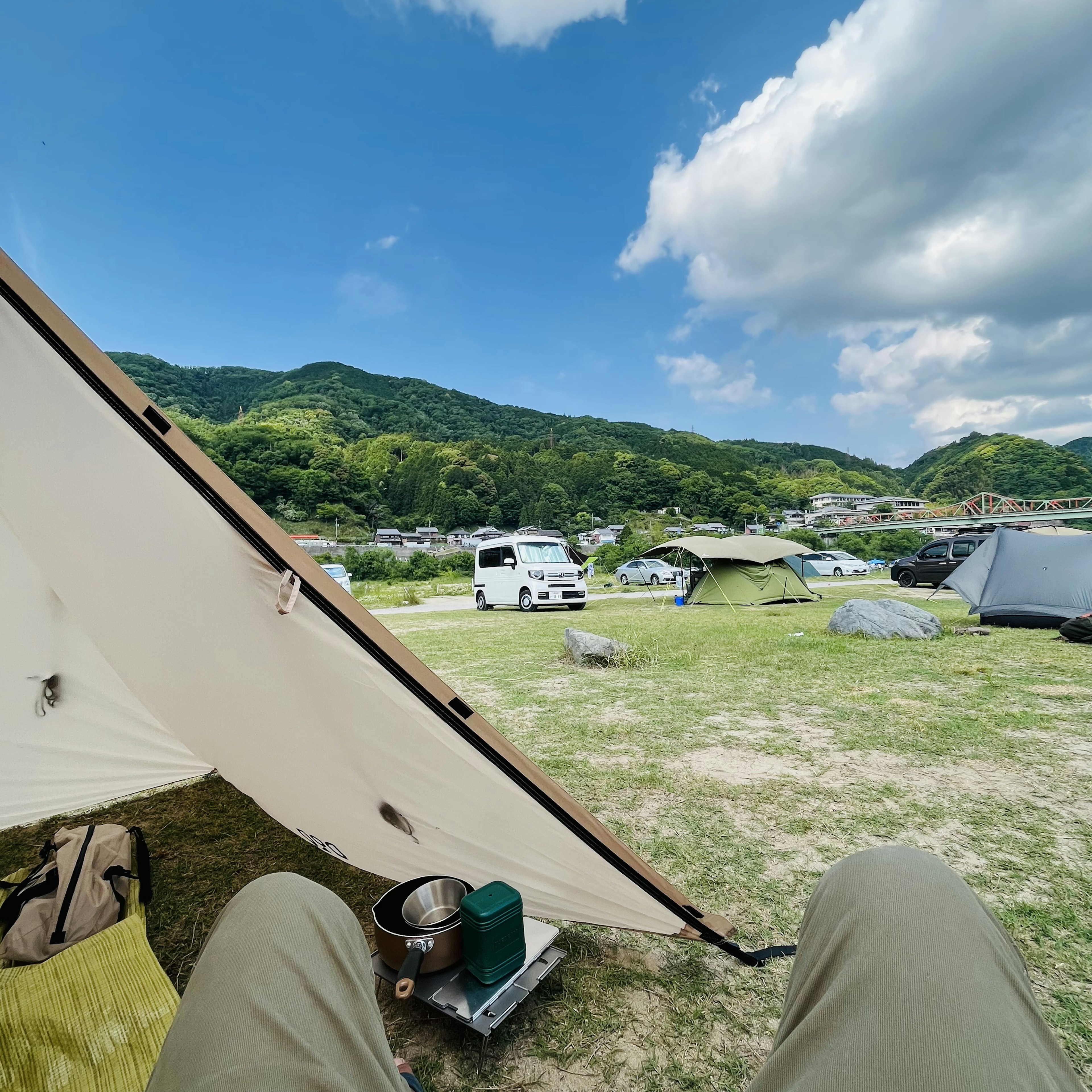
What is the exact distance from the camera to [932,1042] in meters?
0.61

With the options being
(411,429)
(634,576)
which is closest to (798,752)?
(634,576)

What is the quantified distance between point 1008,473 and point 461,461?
68.3 metres

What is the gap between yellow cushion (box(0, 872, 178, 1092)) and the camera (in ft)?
4.48

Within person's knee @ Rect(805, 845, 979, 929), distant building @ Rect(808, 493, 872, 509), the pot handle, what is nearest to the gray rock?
the pot handle

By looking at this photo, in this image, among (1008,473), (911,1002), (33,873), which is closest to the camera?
(911,1002)

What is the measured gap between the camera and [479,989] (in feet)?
5.54

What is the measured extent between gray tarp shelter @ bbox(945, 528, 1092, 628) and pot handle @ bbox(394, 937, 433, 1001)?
10.2m

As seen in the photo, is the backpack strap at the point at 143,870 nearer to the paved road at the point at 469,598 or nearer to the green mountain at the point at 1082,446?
the paved road at the point at 469,598

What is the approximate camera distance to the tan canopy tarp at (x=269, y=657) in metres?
1.43

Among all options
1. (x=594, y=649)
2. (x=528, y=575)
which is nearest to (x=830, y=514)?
(x=528, y=575)

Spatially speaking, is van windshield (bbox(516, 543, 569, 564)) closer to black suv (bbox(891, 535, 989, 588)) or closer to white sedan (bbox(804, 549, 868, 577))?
black suv (bbox(891, 535, 989, 588))

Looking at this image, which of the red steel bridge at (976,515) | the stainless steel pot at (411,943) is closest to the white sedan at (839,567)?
the red steel bridge at (976,515)

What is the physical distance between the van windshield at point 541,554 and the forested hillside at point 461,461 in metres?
41.1

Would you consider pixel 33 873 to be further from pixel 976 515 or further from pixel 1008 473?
pixel 1008 473
